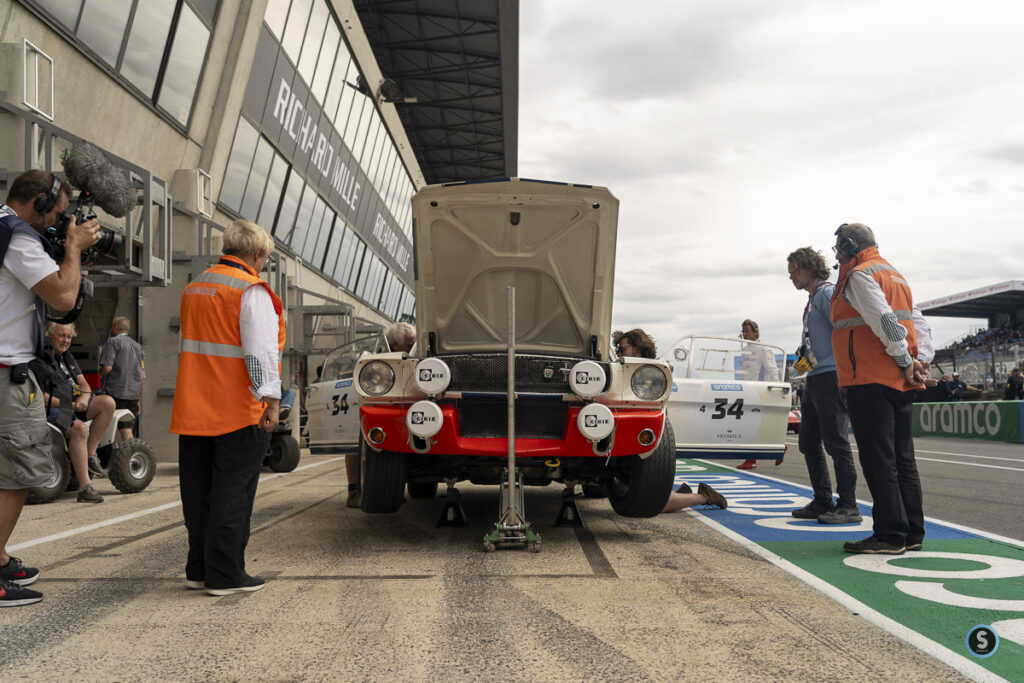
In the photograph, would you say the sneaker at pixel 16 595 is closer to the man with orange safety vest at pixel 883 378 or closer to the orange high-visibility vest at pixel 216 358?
the orange high-visibility vest at pixel 216 358

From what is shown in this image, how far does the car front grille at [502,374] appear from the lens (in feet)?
16.8

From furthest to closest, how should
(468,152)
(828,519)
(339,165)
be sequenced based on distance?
(468,152) < (339,165) < (828,519)

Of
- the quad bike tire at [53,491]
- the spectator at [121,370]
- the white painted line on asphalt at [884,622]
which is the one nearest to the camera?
the white painted line on asphalt at [884,622]

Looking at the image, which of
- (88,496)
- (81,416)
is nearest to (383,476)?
(88,496)

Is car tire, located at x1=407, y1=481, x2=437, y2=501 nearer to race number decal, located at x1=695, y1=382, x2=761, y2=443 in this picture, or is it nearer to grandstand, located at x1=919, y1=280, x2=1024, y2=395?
race number decal, located at x1=695, y1=382, x2=761, y2=443

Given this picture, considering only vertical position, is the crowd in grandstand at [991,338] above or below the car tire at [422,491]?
above

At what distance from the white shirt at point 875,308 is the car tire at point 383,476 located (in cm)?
284

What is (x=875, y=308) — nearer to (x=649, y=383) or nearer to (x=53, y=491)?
(x=649, y=383)

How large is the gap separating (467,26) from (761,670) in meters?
35.1

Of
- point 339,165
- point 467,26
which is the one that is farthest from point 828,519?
point 467,26

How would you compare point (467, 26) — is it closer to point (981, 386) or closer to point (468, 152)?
point (468, 152)

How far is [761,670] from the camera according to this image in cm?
278

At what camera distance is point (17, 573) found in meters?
3.87

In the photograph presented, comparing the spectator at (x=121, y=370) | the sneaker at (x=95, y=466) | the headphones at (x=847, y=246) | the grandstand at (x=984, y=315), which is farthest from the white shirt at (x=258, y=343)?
the grandstand at (x=984, y=315)
